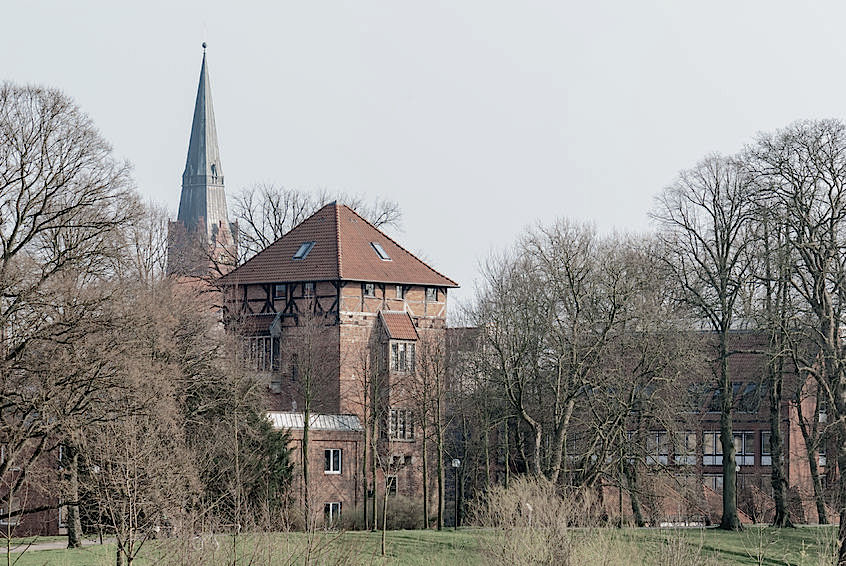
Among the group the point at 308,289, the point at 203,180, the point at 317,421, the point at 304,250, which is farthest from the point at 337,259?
the point at 203,180

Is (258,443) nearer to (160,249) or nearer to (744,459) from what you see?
(160,249)

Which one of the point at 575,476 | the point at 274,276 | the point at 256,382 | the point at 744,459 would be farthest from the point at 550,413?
the point at 744,459

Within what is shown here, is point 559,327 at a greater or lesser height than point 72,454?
greater

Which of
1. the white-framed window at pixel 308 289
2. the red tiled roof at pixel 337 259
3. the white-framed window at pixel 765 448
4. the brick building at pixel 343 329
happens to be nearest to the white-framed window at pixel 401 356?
the brick building at pixel 343 329

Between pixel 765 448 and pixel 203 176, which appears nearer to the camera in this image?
pixel 765 448

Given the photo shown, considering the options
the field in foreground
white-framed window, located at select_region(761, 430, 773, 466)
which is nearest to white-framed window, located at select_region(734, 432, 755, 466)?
white-framed window, located at select_region(761, 430, 773, 466)

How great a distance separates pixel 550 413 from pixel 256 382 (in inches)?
412

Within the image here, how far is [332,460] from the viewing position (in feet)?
167

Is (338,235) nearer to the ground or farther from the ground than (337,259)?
farther from the ground

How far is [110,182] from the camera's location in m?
34.3

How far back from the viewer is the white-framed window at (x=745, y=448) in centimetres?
6297

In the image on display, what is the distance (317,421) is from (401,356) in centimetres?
636

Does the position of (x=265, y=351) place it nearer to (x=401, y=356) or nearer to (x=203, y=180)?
(x=401, y=356)

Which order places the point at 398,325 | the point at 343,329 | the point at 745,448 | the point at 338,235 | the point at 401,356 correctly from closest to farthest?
the point at 343,329 → the point at 401,356 → the point at 398,325 → the point at 338,235 → the point at 745,448
